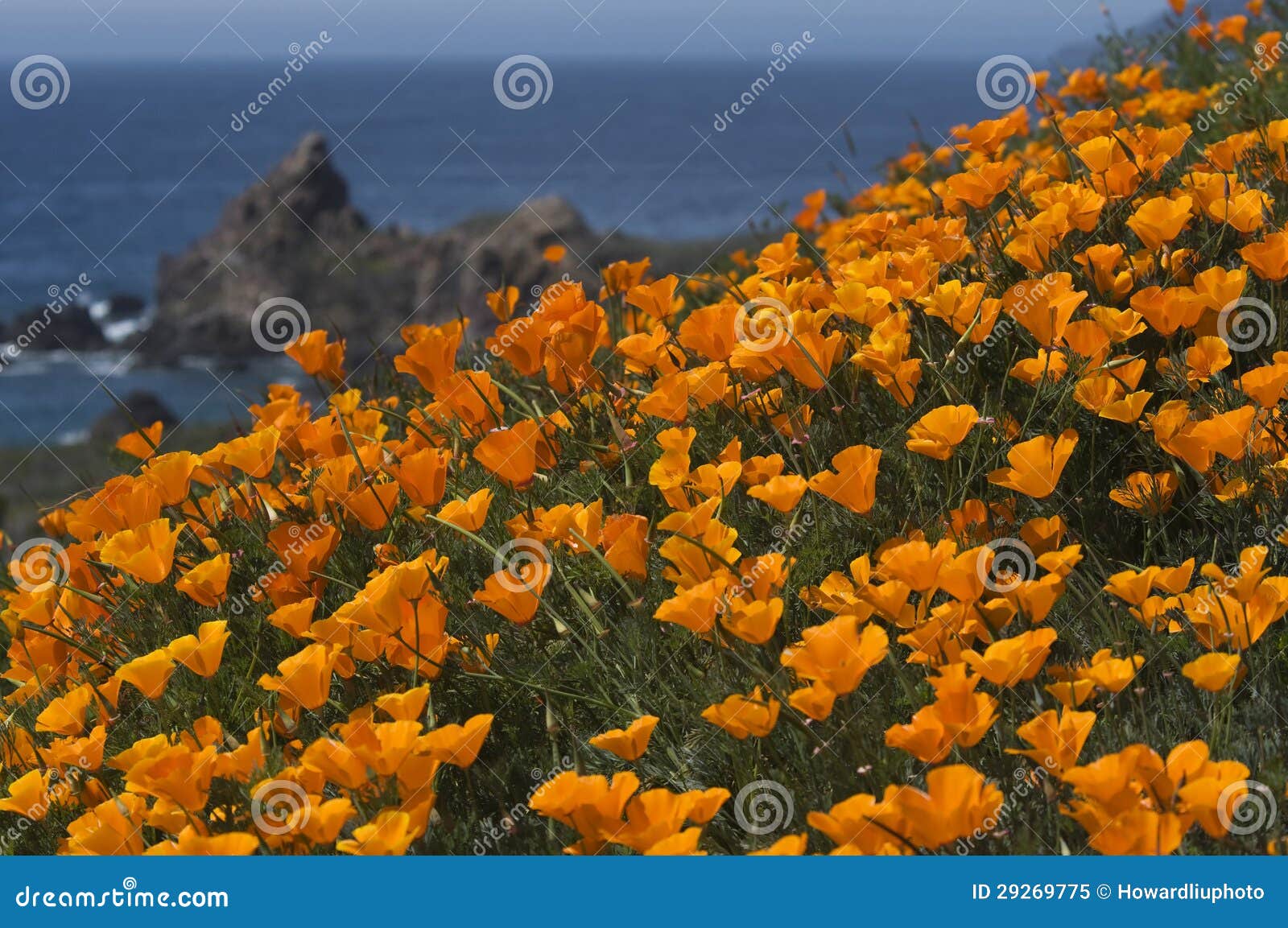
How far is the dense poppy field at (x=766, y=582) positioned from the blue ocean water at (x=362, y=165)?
46.4 meters

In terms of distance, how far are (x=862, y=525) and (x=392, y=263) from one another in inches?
2300

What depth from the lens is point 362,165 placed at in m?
109

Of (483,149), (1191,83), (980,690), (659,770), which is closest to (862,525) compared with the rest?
(980,690)

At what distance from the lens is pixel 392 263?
5831 centimetres

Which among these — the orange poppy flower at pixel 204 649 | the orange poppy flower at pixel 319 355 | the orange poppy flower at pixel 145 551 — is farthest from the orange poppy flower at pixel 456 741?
the orange poppy flower at pixel 319 355

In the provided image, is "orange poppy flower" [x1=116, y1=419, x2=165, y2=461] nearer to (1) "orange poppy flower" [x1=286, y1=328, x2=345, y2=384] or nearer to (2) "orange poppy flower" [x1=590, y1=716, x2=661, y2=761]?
(1) "orange poppy flower" [x1=286, y1=328, x2=345, y2=384]

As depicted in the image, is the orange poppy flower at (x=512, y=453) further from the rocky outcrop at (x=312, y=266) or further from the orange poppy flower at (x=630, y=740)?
the rocky outcrop at (x=312, y=266)

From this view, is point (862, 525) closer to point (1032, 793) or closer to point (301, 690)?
point (1032, 793)

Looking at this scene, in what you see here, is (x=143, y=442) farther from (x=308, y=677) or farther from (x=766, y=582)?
(x=766, y=582)

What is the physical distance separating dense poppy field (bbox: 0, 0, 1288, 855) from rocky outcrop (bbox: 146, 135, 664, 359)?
1846 inches

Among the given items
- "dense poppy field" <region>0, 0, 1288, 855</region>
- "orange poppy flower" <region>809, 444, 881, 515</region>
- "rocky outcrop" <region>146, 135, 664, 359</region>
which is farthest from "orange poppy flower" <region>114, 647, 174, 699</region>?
"rocky outcrop" <region>146, 135, 664, 359</region>

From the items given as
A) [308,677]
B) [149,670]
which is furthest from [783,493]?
[149,670]

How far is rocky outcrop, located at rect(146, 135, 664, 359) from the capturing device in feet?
178

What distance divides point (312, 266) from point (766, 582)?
62.3 meters
